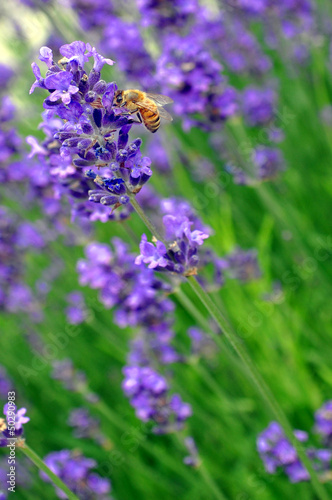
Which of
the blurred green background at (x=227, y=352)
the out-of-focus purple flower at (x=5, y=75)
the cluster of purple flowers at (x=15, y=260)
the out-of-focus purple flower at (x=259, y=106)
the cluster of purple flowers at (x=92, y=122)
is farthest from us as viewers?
the out-of-focus purple flower at (x=5, y=75)

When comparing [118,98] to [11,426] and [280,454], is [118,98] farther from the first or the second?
[280,454]

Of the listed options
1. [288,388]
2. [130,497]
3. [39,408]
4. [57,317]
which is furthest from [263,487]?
[57,317]

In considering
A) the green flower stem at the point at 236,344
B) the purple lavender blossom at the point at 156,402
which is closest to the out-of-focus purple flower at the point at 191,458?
the purple lavender blossom at the point at 156,402

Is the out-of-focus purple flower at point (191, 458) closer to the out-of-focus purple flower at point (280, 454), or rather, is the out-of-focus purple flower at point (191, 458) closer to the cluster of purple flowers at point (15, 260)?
the out-of-focus purple flower at point (280, 454)

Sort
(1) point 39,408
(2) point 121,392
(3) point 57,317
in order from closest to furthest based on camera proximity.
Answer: (2) point 121,392 → (1) point 39,408 → (3) point 57,317

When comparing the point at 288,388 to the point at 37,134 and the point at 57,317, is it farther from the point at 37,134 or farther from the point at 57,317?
the point at 37,134

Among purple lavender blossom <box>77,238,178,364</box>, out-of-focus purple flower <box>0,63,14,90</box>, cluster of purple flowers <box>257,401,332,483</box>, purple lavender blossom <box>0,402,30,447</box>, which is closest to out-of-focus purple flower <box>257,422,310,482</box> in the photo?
cluster of purple flowers <box>257,401,332,483</box>
